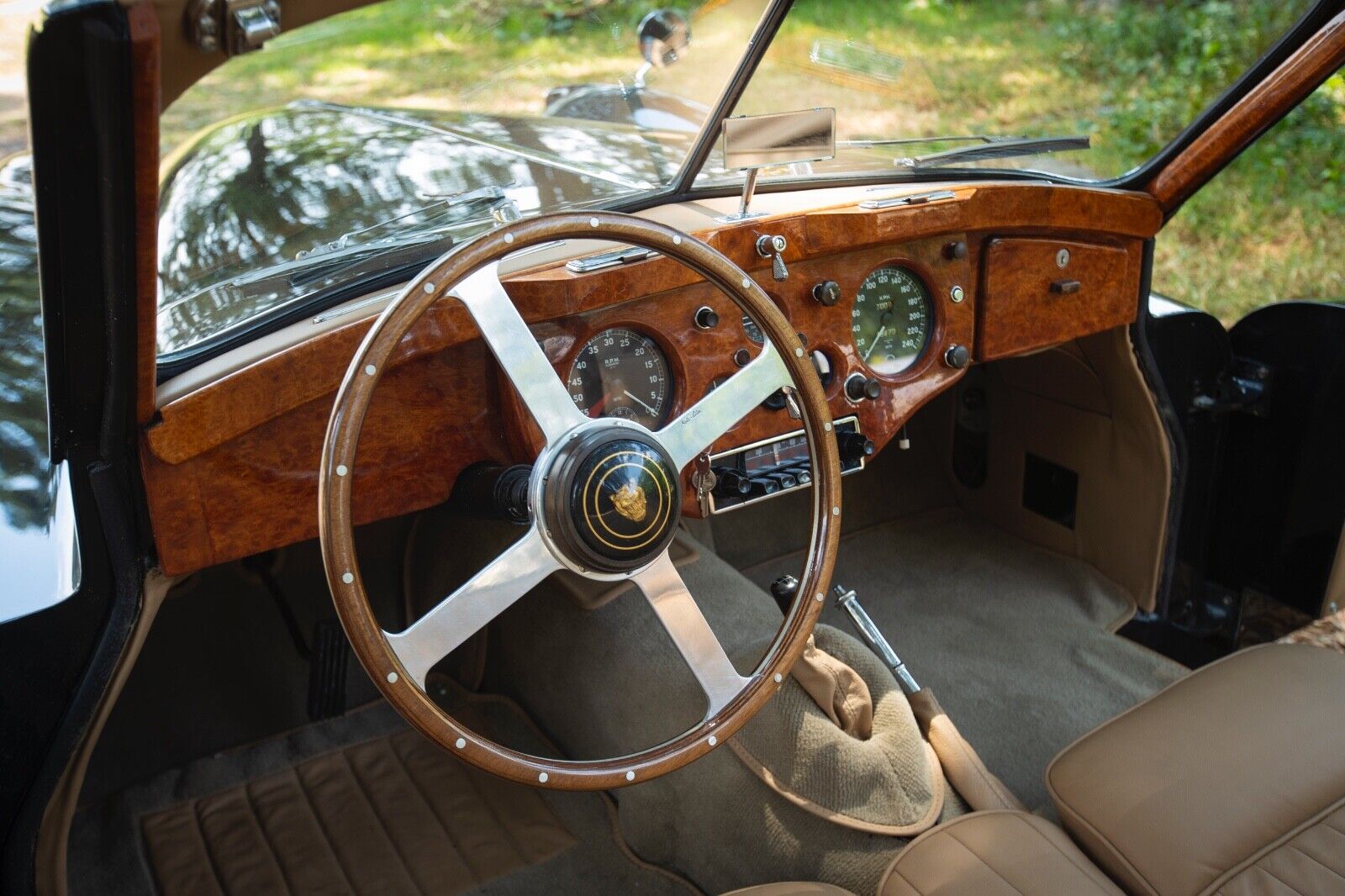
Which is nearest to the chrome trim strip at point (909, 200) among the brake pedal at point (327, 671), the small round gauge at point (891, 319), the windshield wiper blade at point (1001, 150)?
the small round gauge at point (891, 319)

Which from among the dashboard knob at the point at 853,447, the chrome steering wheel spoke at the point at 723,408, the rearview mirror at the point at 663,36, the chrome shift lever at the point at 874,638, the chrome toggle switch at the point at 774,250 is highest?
the rearview mirror at the point at 663,36

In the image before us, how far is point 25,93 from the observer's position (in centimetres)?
107

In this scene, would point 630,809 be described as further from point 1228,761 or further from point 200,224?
point 200,224

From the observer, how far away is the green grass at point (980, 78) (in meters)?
2.27

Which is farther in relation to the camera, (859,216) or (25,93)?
(859,216)

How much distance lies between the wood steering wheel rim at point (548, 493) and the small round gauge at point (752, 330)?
0.34m

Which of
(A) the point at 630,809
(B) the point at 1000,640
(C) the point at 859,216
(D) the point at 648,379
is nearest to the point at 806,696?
(A) the point at 630,809

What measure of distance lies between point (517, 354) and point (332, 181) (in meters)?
1.07

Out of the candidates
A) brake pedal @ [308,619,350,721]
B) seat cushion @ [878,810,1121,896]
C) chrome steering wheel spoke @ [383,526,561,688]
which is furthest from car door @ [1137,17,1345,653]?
brake pedal @ [308,619,350,721]

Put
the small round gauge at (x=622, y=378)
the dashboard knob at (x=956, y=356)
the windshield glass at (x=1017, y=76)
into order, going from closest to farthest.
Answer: the small round gauge at (x=622, y=378) → the dashboard knob at (x=956, y=356) → the windshield glass at (x=1017, y=76)

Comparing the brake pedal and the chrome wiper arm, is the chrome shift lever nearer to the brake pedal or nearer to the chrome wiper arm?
the chrome wiper arm

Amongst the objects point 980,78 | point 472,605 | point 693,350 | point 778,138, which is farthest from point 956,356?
point 980,78

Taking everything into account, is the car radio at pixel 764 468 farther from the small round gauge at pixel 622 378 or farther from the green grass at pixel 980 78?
the green grass at pixel 980 78

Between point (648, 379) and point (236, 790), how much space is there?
47.5 inches
